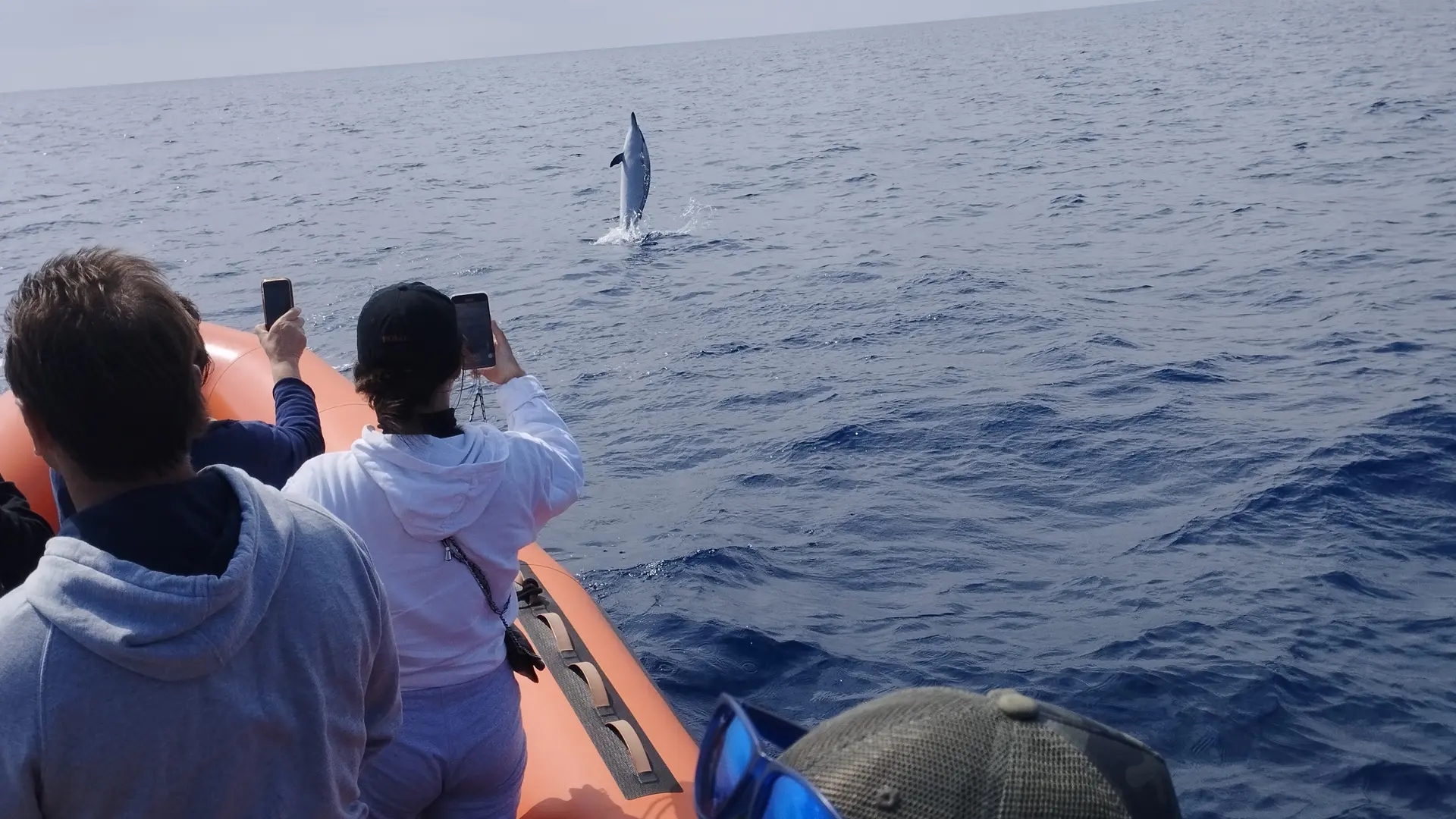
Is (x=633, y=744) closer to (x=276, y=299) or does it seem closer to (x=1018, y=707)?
(x=276, y=299)

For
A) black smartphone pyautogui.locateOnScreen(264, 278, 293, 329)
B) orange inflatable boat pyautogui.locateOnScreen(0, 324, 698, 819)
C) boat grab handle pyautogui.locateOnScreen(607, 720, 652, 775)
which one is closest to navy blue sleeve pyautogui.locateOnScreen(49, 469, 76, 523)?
black smartphone pyautogui.locateOnScreen(264, 278, 293, 329)

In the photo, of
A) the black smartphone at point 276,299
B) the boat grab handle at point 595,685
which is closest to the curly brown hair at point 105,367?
the black smartphone at point 276,299

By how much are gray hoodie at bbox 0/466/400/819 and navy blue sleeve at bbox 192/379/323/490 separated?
884 mm

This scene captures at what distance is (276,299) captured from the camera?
3.12 m

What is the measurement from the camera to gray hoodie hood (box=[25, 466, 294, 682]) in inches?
55.4

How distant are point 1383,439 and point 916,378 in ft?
10.3

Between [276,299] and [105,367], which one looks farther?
[276,299]

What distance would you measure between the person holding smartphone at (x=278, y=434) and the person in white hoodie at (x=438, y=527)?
21cm

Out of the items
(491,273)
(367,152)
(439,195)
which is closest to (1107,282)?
(491,273)

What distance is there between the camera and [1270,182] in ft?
51.4

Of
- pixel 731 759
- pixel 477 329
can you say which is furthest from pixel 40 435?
pixel 477 329

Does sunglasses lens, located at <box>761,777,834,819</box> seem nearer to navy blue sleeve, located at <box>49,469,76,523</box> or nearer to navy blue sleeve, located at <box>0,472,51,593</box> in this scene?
navy blue sleeve, located at <box>49,469,76,523</box>

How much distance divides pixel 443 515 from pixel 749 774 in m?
1.17

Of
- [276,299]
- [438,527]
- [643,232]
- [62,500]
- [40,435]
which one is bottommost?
[643,232]
